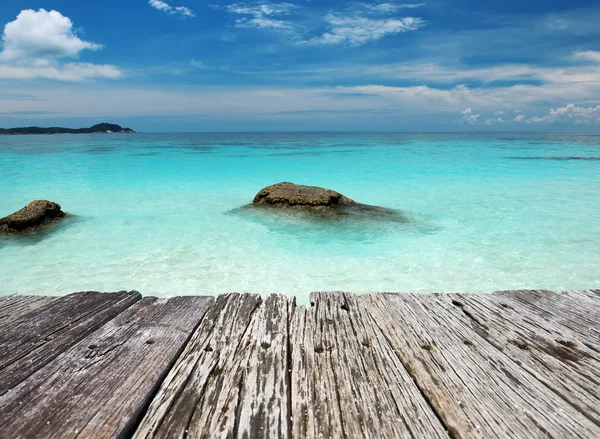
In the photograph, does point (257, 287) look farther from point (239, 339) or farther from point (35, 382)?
point (35, 382)

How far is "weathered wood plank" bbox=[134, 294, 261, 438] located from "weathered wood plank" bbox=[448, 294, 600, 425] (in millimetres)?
1548

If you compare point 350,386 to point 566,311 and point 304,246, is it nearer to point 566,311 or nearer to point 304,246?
point 566,311

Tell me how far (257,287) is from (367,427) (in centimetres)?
409

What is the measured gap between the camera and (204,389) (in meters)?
1.75

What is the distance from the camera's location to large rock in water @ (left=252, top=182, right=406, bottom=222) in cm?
934

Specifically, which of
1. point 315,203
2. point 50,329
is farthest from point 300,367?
point 315,203

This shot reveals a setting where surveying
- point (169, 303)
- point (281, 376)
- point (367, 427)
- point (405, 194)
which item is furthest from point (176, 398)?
point (405, 194)

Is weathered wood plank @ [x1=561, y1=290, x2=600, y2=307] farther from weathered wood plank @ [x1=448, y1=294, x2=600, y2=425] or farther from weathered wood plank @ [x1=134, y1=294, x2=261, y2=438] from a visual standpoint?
weathered wood plank @ [x1=134, y1=294, x2=261, y2=438]

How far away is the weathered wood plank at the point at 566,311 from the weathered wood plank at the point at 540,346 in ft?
0.20

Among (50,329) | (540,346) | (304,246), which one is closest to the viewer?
(540,346)

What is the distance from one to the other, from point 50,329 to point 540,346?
3048 millimetres

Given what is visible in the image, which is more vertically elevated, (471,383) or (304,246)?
(471,383)

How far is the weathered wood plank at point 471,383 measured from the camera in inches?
60.4

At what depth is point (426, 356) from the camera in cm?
204
